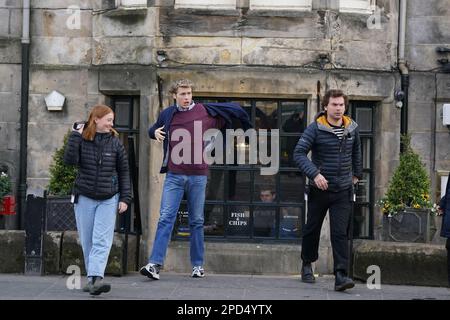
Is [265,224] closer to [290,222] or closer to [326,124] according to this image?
[290,222]

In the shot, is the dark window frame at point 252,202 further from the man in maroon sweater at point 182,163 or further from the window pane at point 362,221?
the man in maroon sweater at point 182,163

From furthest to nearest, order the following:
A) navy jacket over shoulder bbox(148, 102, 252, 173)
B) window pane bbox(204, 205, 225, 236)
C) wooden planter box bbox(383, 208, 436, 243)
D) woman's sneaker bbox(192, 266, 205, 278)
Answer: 1. window pane bbox(204, 205, 225, 236)
2. wooden planter box bbox(383, 208, 436, 243)
3. woman's sneaker bbox(192, 266, 205, 278)
4. navy jacket over shoulder bbox(148, 102, 252, 173)

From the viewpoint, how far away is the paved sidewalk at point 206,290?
10039mm

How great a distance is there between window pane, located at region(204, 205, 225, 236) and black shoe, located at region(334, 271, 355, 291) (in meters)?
3.65

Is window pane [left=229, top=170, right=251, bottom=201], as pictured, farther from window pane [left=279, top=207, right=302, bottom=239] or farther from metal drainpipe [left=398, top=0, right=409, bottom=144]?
metal drainpipe [left=398, top=0, right=409, bottom=144]

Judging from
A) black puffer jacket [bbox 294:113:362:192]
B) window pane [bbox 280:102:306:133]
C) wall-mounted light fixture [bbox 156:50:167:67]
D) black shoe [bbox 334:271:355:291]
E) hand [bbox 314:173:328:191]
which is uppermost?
wall-mounted light fixture [bbox 156:50:167:67]

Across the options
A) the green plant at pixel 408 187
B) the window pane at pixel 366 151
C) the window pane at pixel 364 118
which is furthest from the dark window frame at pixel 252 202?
the green plant at pixel 408 187

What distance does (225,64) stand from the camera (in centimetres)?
1359

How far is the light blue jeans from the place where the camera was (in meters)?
9.92

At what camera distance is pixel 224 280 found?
448 inches

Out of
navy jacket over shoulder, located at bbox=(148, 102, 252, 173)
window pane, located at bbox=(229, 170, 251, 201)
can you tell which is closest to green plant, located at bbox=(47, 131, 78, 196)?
window pane, located at bbox=(229, 170, 251, 201)

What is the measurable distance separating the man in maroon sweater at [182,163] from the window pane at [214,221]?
2761mm

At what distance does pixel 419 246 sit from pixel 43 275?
399 cm
